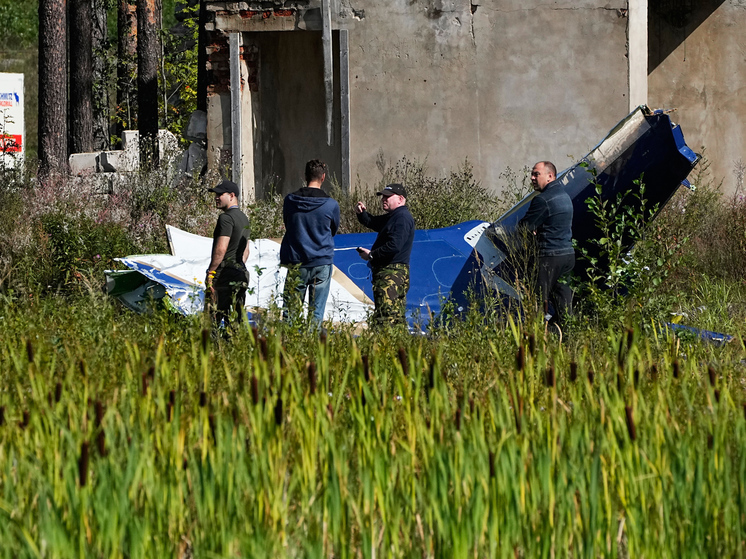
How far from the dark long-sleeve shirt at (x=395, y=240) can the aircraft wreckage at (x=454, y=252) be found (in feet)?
1.42

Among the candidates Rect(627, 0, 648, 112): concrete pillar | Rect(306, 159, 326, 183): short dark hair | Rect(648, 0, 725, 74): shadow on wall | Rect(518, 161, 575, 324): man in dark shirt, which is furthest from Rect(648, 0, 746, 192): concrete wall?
Rect(306, 159, 326, 183): short dark hair

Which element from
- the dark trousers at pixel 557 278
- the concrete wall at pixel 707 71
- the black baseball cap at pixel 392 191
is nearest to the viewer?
the dark trousers at pixel 557 278

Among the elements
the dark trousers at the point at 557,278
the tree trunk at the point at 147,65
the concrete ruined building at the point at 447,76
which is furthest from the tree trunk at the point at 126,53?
the dark trousers at the point at 557,278

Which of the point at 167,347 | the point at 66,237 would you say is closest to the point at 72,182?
the point at 66,237

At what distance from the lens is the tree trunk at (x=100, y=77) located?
743 inches

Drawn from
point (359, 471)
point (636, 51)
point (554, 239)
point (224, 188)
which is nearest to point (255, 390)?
point (359, 471)

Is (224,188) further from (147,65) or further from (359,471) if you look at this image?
(147,65)

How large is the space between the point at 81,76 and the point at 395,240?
45.6ft

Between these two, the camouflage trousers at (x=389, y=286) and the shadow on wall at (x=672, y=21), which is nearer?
the camouflage trousers at (x=389, y=286)

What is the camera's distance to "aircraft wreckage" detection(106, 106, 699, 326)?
6.93 metres

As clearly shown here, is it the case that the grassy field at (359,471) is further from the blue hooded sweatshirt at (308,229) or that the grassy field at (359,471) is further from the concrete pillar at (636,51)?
the concrete pillar at (636,51)

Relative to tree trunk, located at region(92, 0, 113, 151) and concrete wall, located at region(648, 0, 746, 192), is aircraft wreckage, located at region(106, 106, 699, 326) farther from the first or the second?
tree trunk, located at region(92, 0, 113, 151)

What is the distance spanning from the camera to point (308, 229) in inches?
262

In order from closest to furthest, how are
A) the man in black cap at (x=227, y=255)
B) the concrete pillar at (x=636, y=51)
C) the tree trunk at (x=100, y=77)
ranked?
the man in black cap at (x=227, y=255)
the concrete pillar at (x=636, y=51)
the tree trunk at (x=100, y=77)
